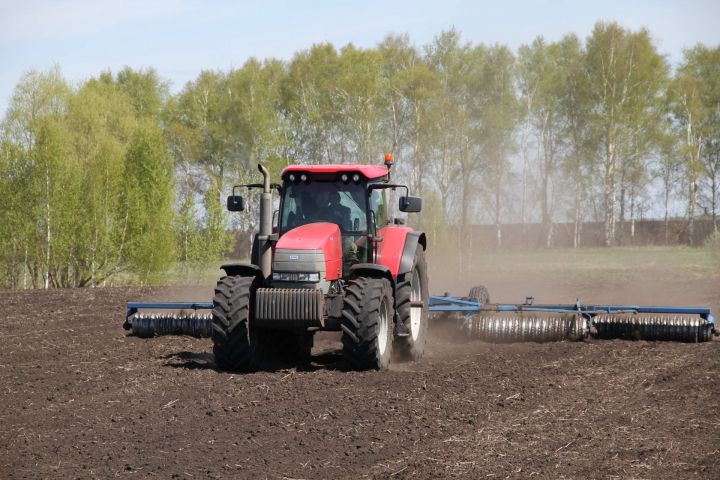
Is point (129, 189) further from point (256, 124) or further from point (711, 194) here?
point (711, 194)

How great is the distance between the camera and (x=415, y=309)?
39.0ft

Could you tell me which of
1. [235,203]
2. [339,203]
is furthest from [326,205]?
[235,203]

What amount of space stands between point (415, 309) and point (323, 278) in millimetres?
2546

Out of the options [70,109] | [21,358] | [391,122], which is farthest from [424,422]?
[391,122]

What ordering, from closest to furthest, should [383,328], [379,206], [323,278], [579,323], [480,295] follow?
[323,278]
[383,328]
[379,206]
[579,323]
[480,295]

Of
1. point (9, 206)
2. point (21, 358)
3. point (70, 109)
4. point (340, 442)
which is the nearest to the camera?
point (340, 442)

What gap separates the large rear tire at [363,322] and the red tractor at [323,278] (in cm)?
1

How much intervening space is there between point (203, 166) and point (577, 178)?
694 inches

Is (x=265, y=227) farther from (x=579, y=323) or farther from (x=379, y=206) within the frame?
(x=579, y=323)

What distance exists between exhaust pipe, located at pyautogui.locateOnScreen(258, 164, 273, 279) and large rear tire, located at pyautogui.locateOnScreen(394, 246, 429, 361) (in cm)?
161

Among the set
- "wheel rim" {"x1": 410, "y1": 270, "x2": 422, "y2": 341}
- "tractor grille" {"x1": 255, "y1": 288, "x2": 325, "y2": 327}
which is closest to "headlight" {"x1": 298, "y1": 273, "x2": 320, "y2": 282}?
"tractor grille" {"x1": 255, "y1": 288, "x2": 325, "y2": 327}

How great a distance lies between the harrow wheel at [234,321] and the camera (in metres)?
9.49

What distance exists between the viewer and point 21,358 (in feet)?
38.4

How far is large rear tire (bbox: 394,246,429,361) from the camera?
1080 cm
